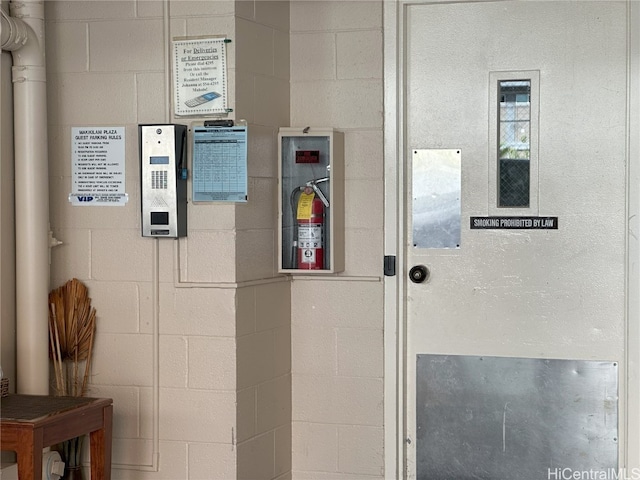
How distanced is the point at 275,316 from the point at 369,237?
543 millimetres

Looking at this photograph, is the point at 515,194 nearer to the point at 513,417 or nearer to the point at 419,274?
the point at 419,274

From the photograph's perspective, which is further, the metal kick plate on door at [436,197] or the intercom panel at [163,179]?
the metal kick plate on door at [436,197]

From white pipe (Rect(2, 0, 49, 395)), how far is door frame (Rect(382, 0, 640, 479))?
1455 mm

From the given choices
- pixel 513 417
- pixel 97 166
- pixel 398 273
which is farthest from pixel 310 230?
pixel 513 417

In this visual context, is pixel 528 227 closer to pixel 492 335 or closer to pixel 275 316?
pixel 492 335

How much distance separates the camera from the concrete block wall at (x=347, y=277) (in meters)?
4.06

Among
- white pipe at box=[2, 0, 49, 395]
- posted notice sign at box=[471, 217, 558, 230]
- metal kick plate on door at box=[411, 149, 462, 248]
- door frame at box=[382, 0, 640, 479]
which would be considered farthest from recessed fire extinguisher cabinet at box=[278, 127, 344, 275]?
white pipe at box=[2, 0, 49, 395]

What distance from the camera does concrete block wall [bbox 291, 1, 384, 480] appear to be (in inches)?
A: 160

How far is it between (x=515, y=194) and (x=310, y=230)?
899 millimetres

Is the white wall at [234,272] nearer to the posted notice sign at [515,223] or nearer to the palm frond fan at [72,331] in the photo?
the palm frond fan at [72,331]

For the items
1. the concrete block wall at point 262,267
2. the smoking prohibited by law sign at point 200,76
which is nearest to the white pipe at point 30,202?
the smoking prohibited by law sign at point 200,76

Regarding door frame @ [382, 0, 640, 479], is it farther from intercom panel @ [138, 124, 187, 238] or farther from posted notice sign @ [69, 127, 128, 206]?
posted notice sign @ [69, 127, 128, 206]

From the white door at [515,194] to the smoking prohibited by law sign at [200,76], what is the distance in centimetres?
86

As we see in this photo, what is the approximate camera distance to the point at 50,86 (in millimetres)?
3877
